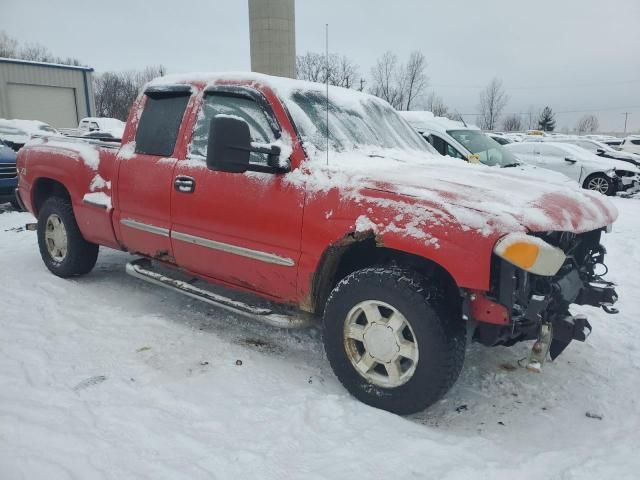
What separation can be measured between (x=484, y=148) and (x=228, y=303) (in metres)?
6.97

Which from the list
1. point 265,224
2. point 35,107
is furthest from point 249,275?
point 35,107

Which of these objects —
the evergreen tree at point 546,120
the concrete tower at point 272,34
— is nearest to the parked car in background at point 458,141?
the concrete tower at point 272,34

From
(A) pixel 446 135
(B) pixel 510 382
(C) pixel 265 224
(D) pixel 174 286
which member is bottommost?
Result: (B) pixel 510 382

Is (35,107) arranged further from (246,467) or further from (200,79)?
(246,467)

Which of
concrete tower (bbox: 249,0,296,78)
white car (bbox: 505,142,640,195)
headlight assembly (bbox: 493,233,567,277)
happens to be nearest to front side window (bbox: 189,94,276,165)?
headlight assembly (bbox: 493,233,567,277)

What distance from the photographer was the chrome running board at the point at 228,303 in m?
3.26

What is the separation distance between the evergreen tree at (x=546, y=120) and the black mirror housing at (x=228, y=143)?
91063mm

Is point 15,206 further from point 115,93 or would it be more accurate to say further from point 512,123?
point 512,123

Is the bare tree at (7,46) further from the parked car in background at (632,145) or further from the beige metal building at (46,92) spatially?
the parked car in background at (632,145)

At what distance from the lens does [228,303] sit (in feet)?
11.7

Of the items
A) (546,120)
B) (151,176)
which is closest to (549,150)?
(151,176)

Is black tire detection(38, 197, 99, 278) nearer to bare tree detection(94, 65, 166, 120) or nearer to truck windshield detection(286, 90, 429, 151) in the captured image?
truck windshield detection(286, 90, 429, 151)

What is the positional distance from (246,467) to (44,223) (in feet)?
12.7

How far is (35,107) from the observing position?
30609 mm
